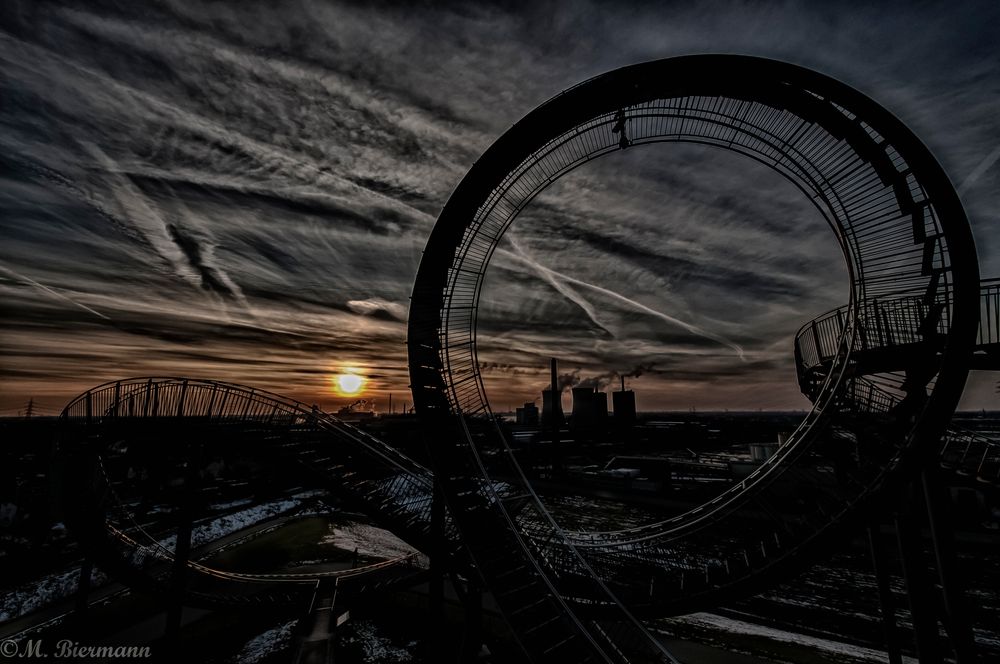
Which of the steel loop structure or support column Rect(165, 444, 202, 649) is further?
support column Rect(165, 444, 202, 649)

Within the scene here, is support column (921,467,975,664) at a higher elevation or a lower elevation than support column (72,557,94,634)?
higher

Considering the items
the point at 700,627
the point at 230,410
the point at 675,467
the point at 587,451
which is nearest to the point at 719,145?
the point at 230,410

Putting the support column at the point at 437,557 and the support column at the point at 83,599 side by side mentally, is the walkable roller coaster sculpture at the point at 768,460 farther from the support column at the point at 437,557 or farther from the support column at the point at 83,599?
the support column at the point at 83,599

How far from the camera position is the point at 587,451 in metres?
56.1

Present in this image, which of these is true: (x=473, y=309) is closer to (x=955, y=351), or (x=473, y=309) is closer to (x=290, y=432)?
(x=290, y=432)

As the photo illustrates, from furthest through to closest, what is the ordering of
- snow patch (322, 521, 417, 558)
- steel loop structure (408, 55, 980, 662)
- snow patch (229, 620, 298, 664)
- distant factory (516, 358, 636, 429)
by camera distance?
distant factory (516, 358, 636, 429), snow patch (322, 521, 417, 558), snow patch (229, 620, 298, 664), steel loop structure (408, 55, 980, 662)

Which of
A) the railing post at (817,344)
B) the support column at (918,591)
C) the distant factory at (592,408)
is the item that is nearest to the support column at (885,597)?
the support column at (918,591)

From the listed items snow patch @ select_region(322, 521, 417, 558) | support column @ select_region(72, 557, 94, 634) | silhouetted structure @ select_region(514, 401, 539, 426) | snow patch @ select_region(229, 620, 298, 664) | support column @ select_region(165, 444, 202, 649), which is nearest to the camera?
support column @ select_region(165, 444, 202, 649)

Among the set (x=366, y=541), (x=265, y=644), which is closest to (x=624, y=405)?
(x=366, y=541)

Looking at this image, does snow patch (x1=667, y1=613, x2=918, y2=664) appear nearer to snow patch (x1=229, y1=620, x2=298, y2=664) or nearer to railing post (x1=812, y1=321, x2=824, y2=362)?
railing post (x1=812, y1=321, x2=824, y2=362)

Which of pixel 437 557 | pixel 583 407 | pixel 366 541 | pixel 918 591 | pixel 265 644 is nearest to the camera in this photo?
pixel 918 591

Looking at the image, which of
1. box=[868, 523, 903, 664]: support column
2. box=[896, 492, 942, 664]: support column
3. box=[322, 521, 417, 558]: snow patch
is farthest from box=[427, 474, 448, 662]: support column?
box=[322, 521, 417, 558]: snow patch

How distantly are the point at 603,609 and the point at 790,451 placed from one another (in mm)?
5288

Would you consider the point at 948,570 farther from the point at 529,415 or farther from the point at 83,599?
the point at 529,415
